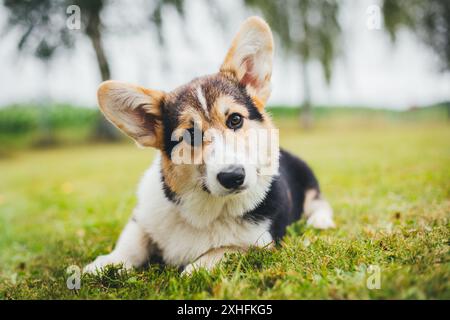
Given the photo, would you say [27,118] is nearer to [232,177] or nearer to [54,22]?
[54,22]

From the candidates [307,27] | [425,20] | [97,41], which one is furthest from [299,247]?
[425,20]

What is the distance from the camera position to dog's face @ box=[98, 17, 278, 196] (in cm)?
311

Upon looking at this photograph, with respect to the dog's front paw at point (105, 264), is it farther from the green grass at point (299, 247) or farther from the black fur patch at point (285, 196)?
the black fur patch at point (285, 196)

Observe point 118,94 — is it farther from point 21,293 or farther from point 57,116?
point 57,116

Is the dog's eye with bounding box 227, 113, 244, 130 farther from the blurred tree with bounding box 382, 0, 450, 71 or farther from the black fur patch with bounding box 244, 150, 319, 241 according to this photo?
the blurred tree with bounding box 382, 0, 450, 71

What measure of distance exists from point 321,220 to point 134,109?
7.30 ft

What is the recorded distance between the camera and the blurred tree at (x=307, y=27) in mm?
19672

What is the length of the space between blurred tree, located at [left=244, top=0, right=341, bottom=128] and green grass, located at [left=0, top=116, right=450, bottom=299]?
42.2 feet

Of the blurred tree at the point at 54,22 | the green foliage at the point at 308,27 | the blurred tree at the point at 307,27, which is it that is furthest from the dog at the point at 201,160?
the green foliage at the point at 308,27

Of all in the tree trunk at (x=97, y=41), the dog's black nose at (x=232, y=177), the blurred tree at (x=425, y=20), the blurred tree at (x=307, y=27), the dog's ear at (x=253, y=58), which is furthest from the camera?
the blurred tree at (x=307, y=27)

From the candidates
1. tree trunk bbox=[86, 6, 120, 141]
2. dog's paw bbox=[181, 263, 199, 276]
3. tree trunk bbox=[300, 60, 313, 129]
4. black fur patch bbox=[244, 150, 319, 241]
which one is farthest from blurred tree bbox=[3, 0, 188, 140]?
dog's paw bbox=[181, 263, 199, 276]

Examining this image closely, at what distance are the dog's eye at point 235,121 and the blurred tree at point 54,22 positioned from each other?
49.3 feet

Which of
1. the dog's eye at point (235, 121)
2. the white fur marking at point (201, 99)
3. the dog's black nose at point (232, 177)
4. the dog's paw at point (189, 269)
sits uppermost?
the white fur marking at point (201, 99)
